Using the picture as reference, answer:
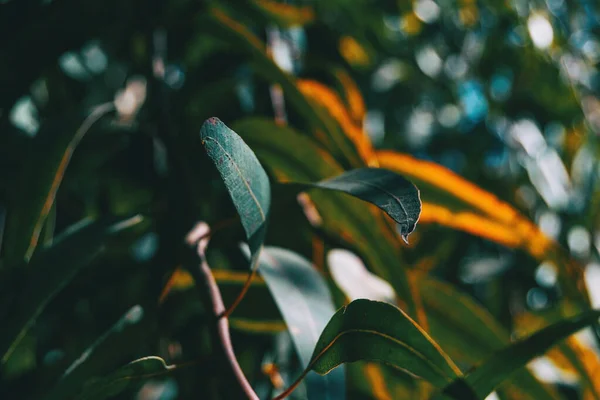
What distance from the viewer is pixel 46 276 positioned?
35 centimetres

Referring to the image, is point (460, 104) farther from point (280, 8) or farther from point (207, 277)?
point (207, 277)

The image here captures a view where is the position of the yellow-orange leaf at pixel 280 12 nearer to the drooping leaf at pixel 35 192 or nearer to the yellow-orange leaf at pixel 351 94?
the yellow-orange leaf at pixel 351 94

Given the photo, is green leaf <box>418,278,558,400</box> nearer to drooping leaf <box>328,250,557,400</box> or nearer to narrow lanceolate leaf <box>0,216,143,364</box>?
drooping leaf <box>328,250,557,400</box>

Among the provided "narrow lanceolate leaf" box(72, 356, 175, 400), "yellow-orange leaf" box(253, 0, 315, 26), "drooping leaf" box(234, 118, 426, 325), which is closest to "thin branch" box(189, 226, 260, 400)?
"narrow lanceolate leaf" box(72, 356, 175, 400)

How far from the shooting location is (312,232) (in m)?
0.57

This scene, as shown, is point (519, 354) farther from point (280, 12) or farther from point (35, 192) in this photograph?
point (280, 12)

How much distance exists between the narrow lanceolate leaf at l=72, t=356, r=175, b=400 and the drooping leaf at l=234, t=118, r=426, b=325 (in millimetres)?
202

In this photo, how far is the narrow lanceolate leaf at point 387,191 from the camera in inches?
10.1

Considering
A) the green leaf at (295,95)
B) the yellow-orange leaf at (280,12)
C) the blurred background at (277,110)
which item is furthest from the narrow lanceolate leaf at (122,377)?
the yellow-orange leaf at (280,12)

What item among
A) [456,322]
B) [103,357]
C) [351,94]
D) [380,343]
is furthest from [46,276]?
[351,94]

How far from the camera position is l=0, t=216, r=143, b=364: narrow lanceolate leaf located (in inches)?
13.2

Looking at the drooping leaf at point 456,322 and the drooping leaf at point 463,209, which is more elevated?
the drooping leaf at point 463,209

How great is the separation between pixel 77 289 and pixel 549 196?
2.40 ft

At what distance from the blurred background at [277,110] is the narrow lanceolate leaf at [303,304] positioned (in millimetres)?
89
